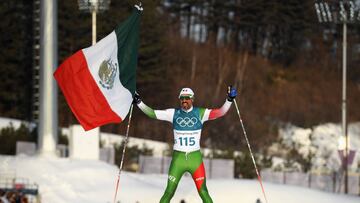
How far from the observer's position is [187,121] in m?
18.3

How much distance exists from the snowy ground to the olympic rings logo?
7.62 metres

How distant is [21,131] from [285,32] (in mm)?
32142

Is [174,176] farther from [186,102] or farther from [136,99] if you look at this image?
[136,99]

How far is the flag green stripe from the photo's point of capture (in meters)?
19.1

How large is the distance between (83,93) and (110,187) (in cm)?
1341

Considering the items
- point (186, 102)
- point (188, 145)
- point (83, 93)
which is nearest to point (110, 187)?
point (83, 93)

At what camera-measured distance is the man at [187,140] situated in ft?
59.7

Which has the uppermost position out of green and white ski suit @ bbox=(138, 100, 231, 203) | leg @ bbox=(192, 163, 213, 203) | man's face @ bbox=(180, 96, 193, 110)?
man's face @ bbox=(180, 96, 193, 110)

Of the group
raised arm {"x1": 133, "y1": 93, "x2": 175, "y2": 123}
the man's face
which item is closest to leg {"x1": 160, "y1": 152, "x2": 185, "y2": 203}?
raised arm {"x1": 133, "y1": 93, "x2": 175, "y2": 123}

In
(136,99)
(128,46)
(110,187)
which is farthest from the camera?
(110,187)

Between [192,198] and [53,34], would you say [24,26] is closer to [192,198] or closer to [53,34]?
[53,34]

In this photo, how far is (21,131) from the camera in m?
45.8

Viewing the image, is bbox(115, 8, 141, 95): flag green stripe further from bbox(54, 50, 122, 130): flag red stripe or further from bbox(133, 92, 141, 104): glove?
bbox(54, 50, 122, 130): flag red stripe

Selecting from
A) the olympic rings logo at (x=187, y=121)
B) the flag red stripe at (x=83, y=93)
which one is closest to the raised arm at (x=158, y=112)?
the olympic rings logo at (x=187, y=121)
